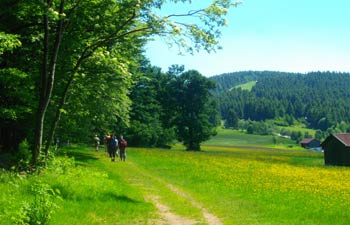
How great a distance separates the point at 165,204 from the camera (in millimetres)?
16797

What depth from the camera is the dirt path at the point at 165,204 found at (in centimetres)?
1367

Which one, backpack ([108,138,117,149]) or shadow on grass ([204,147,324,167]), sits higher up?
backpack ([108,138,117,149])

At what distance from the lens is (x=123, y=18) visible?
20406mm

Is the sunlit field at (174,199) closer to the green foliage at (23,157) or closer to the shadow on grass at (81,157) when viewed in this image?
the green foliage at (23,157)

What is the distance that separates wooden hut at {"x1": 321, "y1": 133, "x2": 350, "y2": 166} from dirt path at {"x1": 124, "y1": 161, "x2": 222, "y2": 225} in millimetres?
47056

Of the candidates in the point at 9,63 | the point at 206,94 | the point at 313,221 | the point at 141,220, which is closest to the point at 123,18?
the point at 9,63

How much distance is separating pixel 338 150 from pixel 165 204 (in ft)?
182

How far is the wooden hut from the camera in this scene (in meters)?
65.4

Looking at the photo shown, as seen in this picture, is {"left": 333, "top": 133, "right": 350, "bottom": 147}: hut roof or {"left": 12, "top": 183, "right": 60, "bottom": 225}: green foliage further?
{"left": 333, "top": 133, "right": 350, "bottom": 147}: hut roof

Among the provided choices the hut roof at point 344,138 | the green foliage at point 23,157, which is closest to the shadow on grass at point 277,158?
the hut roof at point 344,138

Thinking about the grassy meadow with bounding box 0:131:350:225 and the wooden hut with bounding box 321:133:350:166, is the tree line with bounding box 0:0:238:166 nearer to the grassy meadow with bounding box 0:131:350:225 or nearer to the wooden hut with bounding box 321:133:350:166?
the grassy meadow with bounding box 0:131:350:225

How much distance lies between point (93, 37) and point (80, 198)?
9531 millimetres

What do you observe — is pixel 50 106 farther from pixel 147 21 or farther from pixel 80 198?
pixel 80 198

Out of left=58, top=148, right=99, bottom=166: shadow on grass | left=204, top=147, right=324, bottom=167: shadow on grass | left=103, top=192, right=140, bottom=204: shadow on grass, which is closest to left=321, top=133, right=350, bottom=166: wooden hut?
left=204, top=147, right=324, bottom=167: shadow on grass
